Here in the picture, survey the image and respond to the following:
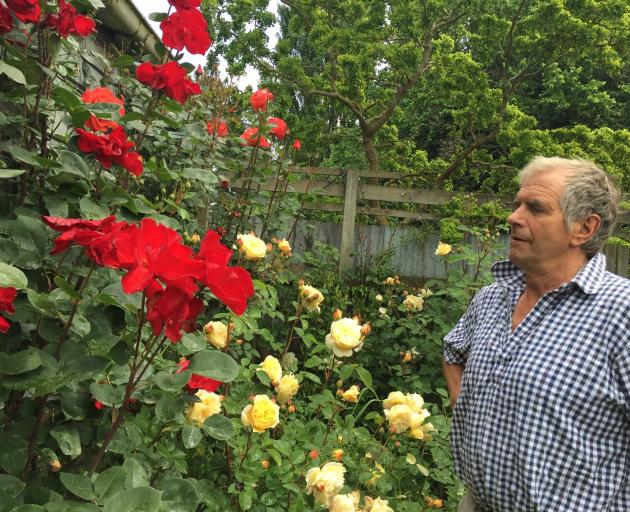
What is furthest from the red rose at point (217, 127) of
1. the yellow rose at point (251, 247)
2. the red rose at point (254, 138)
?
the yellow rose at point (251, 247)

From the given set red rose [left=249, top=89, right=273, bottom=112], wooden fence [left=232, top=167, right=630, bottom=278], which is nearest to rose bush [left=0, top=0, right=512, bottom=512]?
red rose [left=249, top=89, right=273, bottom=112]

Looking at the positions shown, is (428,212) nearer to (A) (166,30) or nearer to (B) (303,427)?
(B) (303,427)

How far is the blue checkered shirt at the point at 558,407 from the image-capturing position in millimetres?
1235

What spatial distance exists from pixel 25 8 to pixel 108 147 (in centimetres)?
26

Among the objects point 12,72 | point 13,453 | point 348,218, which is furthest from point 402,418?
point 348,218

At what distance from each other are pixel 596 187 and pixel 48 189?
1.30 meters

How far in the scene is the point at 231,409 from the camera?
4.97ft

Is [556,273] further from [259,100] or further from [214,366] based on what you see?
[259,100]

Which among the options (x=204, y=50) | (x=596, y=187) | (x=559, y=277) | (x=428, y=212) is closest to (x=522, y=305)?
(x=559, y=277)

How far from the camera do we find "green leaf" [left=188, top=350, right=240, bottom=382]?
829mm

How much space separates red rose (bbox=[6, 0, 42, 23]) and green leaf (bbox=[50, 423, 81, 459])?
2.31 feet

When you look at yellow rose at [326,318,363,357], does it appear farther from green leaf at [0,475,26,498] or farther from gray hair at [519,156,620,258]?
green leaf at [0,475,26,498]

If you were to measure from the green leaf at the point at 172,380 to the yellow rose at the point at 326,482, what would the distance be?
505 millimetres

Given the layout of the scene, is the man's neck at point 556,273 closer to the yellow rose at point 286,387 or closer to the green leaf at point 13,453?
the yellow rose at point 286,387
